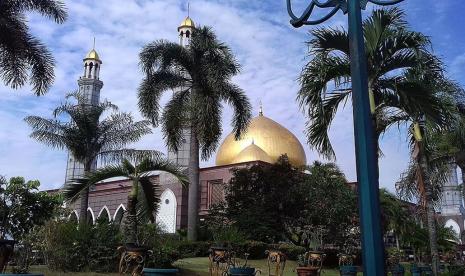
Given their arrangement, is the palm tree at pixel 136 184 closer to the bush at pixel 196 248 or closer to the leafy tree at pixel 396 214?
the bush at pixel 196 248

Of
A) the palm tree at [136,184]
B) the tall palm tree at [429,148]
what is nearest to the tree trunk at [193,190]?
the palm tree at [136,184]

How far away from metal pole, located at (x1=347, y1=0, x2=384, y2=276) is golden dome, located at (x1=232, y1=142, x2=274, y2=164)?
32.1 meters

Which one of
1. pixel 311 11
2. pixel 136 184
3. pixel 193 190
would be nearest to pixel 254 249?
pixel 193 190

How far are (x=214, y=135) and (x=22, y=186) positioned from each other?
8.86 metres

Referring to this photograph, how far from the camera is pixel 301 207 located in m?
21.2

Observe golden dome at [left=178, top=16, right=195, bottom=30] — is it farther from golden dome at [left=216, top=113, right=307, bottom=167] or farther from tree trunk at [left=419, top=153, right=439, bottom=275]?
tree trunk at [left=419, top=153, right=439, bottom=275]

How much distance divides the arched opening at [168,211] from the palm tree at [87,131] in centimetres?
1208

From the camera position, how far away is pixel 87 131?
73.8 ft

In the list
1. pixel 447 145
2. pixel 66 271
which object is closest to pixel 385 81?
pixel 447 145

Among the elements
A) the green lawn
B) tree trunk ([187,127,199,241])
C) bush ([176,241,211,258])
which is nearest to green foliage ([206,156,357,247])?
tree trunk ([187,127,199,241])

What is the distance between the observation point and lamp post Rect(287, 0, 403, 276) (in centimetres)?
365

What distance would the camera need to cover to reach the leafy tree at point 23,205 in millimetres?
20531

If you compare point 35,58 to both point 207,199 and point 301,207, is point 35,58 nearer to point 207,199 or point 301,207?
point 301,207

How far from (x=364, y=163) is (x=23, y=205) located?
20556 mm
